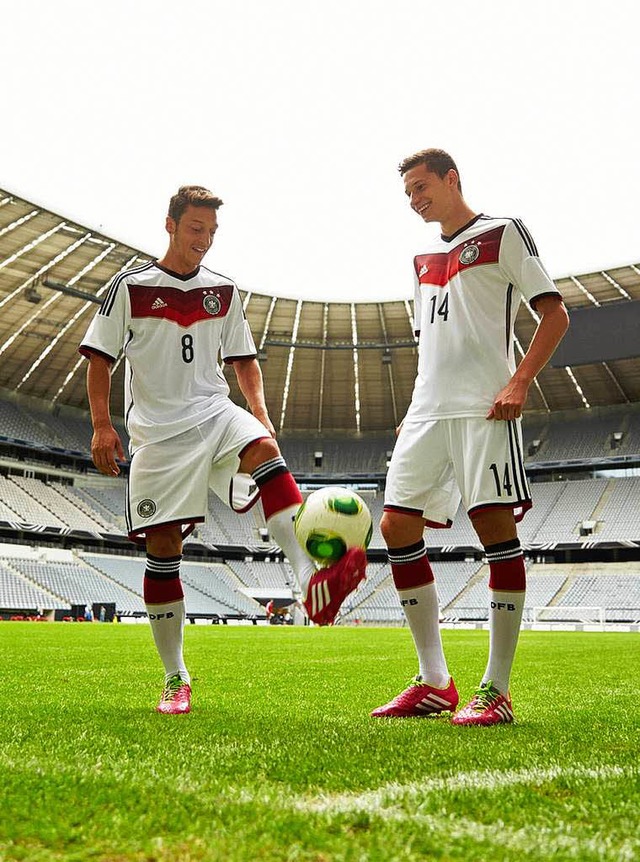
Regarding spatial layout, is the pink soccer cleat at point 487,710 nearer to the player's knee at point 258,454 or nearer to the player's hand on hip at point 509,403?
the player's hand on hip at point 509,403

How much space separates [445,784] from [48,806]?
99 cm

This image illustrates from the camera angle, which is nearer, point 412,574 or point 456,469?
point 456,469

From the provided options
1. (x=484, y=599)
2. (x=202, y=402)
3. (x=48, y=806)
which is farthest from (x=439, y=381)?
(x=484, y=599)

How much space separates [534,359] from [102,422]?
7.09ft

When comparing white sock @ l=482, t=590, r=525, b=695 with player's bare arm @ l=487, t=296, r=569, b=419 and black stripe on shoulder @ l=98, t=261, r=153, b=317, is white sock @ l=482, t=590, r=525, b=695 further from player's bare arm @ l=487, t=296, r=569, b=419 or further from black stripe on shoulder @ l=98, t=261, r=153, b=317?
black stripe on shoulder @ l=98, t=261, r=153, b=317

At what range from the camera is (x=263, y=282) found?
36.2m

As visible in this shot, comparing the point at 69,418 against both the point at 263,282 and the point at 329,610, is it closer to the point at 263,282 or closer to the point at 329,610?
the point at 263,282

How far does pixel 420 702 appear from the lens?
386cm

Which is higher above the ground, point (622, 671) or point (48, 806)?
point (48, 806)

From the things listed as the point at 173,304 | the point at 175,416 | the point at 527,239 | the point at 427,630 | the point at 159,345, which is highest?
the point at 527,239

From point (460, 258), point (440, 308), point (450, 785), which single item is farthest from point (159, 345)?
point (450, 785)

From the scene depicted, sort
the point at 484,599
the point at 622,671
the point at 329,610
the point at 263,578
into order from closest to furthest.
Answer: the point at 329,610
the point at 622,671
the point at 484,599
the point at 263,578

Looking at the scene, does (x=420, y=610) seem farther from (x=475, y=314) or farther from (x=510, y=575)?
(x=475, y=314)

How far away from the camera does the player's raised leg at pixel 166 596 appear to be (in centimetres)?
412
